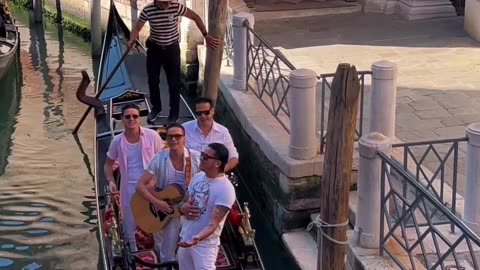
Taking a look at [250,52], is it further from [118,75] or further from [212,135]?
[212,135]

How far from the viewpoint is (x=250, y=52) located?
276 inches

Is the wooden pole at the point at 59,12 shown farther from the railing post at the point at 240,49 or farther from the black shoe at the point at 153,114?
the black shoe at the point at 153,114

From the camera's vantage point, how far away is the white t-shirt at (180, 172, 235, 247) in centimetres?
379

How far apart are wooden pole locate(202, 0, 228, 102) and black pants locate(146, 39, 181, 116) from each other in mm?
244

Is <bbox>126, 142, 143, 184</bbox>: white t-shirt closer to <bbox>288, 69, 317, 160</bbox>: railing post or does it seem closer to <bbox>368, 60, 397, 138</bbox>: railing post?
<bbox>288, 69, 317, 160</bbox>: railing post

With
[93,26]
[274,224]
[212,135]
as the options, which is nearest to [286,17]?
[93,26]

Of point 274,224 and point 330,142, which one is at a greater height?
point 330,142

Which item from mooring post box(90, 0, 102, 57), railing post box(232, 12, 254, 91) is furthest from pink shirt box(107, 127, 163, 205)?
mooring post box(90, 0, 102, 57)

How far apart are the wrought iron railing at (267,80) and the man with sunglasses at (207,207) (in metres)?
2.07

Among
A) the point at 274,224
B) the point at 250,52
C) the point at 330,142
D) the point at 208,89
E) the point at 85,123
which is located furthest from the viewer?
the point at 85,123

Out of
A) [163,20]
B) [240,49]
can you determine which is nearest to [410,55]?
[240,49]

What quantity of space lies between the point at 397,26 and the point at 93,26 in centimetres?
370

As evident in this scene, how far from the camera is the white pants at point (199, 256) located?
3943 millimetres

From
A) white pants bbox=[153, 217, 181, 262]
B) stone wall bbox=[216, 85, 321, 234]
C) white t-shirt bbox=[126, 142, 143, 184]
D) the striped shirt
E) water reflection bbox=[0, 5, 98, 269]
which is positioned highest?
the striped shirt
